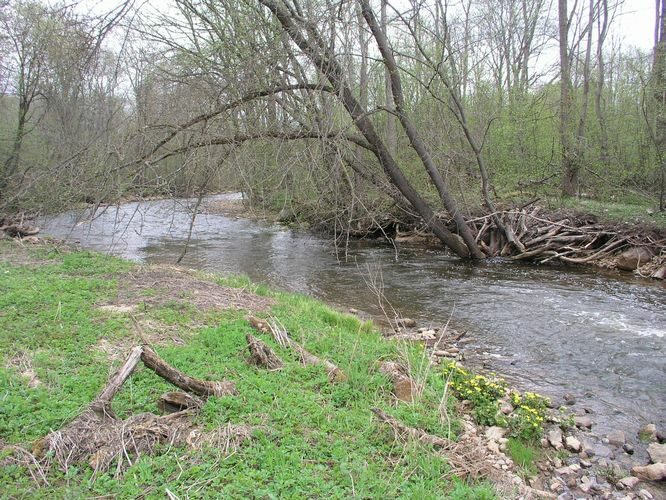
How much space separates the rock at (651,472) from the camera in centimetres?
405

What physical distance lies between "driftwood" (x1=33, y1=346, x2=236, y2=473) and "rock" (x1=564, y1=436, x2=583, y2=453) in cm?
318

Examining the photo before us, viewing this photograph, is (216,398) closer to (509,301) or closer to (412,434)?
(412,434)

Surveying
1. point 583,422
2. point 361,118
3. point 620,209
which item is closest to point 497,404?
point 583,422

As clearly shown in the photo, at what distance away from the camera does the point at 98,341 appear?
17.1ft

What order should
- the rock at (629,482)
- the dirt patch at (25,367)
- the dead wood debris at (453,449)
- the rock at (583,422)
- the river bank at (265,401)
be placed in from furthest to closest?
the rock at (583,422), the dirt patch at (25,367), the rock at (629,482), the dead wood debris at (453,449), the river bank at (265,401)

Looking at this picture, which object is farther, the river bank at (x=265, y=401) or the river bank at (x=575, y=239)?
the river bank at (x=575, y=239)

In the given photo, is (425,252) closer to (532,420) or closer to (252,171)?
(252,171)

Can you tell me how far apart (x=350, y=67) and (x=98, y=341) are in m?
6.55

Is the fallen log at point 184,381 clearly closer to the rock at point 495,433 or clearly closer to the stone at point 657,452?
the rock at point 495,433

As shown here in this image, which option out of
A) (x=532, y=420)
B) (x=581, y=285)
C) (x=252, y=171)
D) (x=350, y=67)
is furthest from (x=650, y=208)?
(x=532, y=420)

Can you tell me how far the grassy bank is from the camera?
10.4ft

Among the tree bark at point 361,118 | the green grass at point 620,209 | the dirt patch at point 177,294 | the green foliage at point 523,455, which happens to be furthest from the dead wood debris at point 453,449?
the green grass at point 620,209

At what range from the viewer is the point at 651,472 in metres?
4.08

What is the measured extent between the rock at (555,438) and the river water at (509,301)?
64 cm
